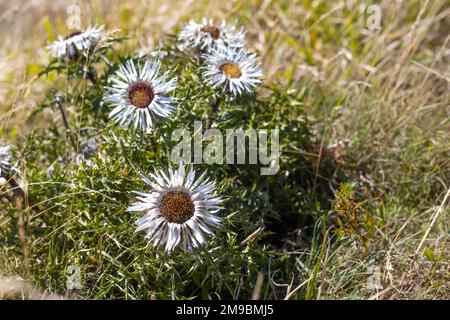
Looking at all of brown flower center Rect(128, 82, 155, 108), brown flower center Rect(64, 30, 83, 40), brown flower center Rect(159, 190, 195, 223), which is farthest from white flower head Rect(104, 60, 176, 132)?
A: brown flower center Rect(64, 30, 83, 40)

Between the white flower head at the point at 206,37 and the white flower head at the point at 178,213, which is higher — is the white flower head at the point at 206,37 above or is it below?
above

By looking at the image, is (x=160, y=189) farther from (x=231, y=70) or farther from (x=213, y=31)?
(x=213, y=31)

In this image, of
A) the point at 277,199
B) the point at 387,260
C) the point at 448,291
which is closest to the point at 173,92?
the point at 277,199

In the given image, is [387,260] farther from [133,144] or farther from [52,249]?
[52,249]

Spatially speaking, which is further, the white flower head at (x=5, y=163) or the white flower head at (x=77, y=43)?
the white flower head at (x=77, y=43)

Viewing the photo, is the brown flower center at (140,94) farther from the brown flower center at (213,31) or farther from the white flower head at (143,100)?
the brown flower center at (213,31)

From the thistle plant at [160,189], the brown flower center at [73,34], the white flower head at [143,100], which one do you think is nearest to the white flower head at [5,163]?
the thistle plant at [160,189]
